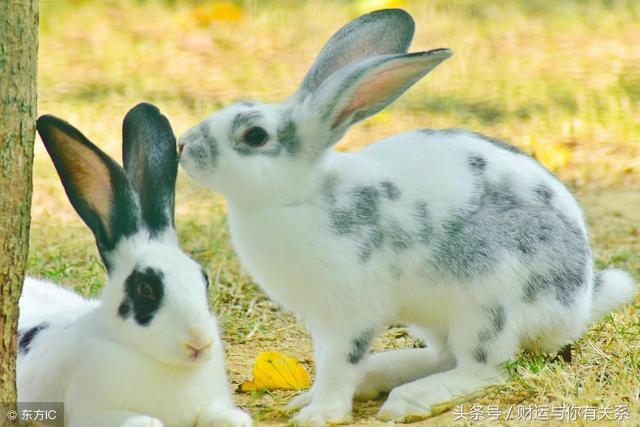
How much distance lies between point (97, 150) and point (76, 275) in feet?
6.16

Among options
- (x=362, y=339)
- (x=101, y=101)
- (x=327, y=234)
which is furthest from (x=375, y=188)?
(x=101, y=101)

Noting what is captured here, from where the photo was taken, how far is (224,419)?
394cm

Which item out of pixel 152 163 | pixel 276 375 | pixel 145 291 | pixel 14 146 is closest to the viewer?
pixel 14 146

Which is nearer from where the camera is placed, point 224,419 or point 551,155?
point 224,419

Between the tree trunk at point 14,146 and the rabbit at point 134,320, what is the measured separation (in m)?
0.13

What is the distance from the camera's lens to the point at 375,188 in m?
4.35

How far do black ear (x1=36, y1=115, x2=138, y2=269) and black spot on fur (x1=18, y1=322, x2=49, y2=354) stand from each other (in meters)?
0.44

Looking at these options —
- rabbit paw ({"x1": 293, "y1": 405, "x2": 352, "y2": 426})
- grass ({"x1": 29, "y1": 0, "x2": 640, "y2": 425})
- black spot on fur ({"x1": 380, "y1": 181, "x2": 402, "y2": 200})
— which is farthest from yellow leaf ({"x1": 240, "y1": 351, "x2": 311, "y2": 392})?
black spot on fur ({"x1": 380, "y1": 181, "x2": 402, "y2": 200})

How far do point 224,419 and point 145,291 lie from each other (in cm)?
45

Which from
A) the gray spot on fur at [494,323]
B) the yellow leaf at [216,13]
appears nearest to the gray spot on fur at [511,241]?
the gray spot on fur at [494,323]

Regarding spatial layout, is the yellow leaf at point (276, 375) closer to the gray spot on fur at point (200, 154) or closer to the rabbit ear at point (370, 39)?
the gray spot on fur at point (200, 154)

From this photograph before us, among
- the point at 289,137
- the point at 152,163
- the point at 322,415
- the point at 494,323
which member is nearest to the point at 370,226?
the point at 289,137

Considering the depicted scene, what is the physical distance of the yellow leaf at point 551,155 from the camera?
291 inches

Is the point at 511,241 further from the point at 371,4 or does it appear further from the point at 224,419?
the point at 371,4
